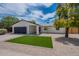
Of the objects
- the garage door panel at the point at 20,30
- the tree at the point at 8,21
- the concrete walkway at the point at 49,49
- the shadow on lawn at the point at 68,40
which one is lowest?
the concrete walkway at the point at 49,49

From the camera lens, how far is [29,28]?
7.41 m

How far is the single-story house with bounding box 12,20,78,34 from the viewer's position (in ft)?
24.1

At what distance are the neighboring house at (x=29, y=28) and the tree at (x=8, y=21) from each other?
7.9 inches

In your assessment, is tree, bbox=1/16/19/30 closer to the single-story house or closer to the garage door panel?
the single-story house

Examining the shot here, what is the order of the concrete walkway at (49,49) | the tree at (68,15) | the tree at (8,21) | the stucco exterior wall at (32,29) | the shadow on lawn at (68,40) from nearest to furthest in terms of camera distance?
the concrete walkway at (49,49) < the shadow on lawn at (68,40) < the tree at (68,15) < the tree at (8,21) < the stucco exterior wall at (32,29)

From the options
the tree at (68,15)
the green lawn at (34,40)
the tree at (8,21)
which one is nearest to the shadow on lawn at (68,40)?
the tree at (68,15)

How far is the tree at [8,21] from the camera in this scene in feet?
23.7

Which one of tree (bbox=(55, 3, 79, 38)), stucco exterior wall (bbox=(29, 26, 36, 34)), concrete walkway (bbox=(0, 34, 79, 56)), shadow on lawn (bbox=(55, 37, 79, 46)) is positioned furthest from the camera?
stucco exterior wall (bbox=(29, 26, 36, 34))

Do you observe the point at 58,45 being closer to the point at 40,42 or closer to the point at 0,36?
the point at 40,42

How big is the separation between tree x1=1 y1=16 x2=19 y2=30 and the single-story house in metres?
0.19

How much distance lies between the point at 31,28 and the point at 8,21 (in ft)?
3.49

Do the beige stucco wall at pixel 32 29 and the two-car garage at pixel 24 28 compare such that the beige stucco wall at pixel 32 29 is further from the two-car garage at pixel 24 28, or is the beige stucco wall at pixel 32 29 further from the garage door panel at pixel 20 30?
the garage door panel at pixel 20 30

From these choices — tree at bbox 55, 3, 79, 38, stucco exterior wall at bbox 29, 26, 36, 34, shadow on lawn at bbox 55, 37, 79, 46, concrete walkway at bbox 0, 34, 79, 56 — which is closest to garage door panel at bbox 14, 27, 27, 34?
stucco exterior wall at bbox 29, 26, 36, 34

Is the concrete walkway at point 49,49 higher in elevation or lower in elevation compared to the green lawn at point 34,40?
lower
